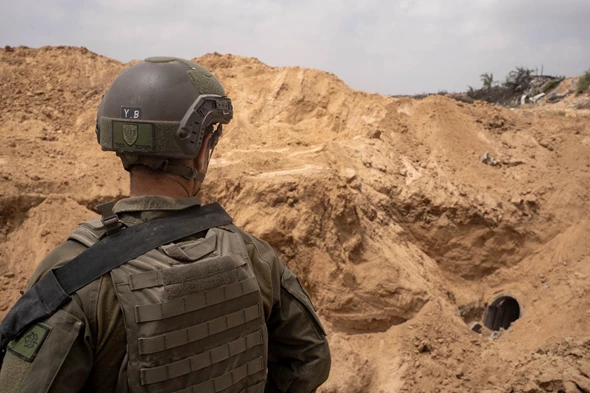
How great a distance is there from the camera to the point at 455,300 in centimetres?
838

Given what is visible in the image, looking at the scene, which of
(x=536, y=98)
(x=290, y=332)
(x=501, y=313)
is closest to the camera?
(x=290, y=332)

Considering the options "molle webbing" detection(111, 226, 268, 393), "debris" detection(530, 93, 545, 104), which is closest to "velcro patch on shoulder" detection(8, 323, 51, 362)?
"molle webbing" detection(111, 226, 268, 393)

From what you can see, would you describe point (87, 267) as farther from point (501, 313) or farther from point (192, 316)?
point (501, 313)

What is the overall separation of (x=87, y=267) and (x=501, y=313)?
8.73 metres

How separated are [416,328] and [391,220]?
6.77ft

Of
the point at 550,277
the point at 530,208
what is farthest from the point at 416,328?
the point at 530,208

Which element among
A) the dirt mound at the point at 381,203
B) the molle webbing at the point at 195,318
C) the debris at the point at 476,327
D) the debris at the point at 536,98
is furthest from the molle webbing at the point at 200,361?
the debris at the point at 536,98

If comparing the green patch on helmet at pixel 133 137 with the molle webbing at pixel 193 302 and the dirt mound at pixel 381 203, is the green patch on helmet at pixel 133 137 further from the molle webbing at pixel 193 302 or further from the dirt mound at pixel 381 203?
the dirt mound at pixel 381 203

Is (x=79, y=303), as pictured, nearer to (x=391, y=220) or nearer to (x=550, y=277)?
(x=391, y=220)

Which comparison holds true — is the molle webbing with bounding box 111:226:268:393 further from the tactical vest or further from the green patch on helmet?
the green patch on helmet

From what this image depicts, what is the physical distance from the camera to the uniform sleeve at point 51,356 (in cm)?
152

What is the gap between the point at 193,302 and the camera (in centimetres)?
178

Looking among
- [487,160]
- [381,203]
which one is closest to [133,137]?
[381,203]

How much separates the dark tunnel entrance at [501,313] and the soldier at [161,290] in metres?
7.30
